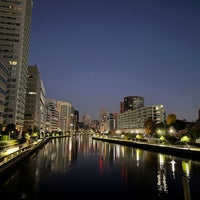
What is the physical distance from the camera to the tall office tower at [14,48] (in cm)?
11631

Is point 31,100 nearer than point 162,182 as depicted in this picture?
No

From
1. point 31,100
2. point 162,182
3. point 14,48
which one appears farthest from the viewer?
point 31,100

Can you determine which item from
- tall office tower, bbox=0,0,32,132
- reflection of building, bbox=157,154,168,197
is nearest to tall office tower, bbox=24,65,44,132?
tall office tower, bbox=0,0,32,132

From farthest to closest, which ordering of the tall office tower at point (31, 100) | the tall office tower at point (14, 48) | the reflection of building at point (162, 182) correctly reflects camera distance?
the tall office tower at point (31, 100), the tall office tower at point (14, 48), the reflection of building at point (162, 182)

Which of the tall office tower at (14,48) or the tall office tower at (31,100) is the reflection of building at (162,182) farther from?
the tall office tower at (31,100)

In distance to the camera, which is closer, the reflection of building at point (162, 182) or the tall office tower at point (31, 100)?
the reflection of building at point (162, 182)

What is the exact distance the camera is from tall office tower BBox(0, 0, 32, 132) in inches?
4579

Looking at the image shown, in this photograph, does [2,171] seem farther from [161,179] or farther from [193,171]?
[193,171]

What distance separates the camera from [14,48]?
126 meters

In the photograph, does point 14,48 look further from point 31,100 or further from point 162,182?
point 162,182

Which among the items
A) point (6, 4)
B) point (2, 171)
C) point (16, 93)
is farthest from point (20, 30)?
point (2, 171)

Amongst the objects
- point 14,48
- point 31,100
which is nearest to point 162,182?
point 14,48

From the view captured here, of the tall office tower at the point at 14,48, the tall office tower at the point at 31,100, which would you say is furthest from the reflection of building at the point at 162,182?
the tall office tower at the point at 31,100

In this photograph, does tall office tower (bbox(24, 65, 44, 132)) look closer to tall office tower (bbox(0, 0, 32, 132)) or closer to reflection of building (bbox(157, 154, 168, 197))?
tall office tower (bbox(0, 0, 32, 132))
